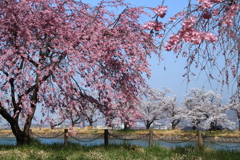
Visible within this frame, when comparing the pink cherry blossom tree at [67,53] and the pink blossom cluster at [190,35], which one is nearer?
the pink blossom cluster at [190,35]

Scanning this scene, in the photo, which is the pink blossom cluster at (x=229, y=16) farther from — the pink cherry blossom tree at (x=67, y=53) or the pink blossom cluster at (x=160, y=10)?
the pink cherry blossom tree at (x=67, y=53)

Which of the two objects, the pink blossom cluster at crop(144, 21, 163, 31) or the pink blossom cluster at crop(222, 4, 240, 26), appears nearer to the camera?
the pink blossom cluster at crop(222, 4, 240, 26)

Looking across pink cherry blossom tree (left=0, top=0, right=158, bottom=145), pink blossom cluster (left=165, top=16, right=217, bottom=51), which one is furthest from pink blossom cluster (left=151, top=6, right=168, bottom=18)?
pink cherry blossom tree (left=0, top=0, right=158, bottom=145)

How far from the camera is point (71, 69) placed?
33.2 ft

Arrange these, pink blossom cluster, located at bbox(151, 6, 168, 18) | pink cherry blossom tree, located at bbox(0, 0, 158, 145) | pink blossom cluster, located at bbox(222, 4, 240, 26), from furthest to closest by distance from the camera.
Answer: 1. pink cherry blossom tree, located at bbox(0, 0, 158, 145)
2. pink blossom cluster, located at bbox(151, 6, 168, 18)
3. pink blossom cluster, located at bbox(222, 4, 240, 26)

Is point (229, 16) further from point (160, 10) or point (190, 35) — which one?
point (160, 10)

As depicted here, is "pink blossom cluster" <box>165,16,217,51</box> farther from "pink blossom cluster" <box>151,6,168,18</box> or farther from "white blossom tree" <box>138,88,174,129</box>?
"white blossom tree" <box>138,88,174,129</box>

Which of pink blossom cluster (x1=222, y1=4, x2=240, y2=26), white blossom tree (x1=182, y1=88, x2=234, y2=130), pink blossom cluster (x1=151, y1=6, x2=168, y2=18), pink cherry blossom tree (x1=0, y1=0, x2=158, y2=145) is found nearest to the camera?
pink blossom cluster (x1=222, y1=4, x2=240, y2=26)

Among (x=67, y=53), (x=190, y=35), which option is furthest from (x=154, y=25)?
(x=67, y=53)

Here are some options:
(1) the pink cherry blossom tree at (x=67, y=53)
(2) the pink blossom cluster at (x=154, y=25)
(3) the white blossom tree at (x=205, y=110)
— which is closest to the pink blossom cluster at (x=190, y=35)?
(2) the pink blossom cluster at (x=154, y=25)

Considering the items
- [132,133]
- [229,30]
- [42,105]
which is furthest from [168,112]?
[229,30]

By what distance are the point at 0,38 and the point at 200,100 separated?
30.0 metres

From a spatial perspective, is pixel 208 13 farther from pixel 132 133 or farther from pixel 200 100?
pixel 200 100

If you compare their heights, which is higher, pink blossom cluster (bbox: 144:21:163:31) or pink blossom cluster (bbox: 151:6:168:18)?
pink blossom cluster (bbox: 151:6:168:18)
